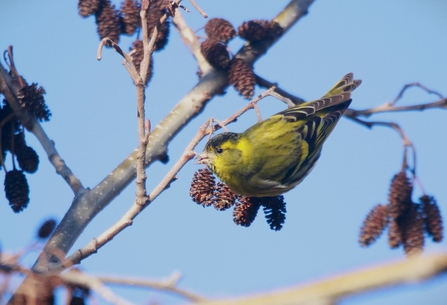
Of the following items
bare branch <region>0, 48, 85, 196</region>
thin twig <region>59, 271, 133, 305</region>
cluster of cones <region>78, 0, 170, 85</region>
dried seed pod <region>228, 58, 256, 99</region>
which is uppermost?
cluster of cones <region>78, 0, 170, 85</region>

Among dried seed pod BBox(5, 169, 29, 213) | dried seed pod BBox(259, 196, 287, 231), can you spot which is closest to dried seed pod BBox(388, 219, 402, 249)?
dried seed pod BBox(259, 196, 287, 231)

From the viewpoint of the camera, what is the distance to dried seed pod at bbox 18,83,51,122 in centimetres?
301

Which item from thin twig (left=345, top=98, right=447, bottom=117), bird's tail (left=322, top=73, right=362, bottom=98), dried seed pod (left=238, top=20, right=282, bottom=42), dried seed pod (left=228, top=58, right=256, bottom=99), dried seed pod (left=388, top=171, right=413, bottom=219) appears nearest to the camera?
dried seed pod (left=388, top=171, right=413, bottom=219)

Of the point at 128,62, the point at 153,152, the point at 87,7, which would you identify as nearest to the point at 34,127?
the point at 153,152

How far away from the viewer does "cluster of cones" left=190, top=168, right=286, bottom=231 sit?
2.76 meters

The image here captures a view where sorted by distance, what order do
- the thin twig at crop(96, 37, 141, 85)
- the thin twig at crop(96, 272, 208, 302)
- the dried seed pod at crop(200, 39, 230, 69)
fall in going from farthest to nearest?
the dried seed pod at crop(200, 39, 230, 69) < the thin twig at crop(96, 37, 141, 85) < the thin twig at crop(96, 272, 208, 302)

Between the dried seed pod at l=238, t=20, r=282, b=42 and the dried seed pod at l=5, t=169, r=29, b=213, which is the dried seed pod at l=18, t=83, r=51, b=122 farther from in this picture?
the dried seed pod at l=238, t=20, r=282, b=42

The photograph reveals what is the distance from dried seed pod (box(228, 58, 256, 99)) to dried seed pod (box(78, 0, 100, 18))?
2.98 ft

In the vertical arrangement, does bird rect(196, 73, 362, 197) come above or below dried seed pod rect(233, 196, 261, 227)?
above

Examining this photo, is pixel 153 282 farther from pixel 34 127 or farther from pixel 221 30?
pixel 221 30

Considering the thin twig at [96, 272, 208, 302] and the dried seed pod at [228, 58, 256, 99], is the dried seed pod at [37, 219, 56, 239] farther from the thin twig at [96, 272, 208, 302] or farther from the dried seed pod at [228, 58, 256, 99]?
the dried seed pod at [228, 58, 256, 99]

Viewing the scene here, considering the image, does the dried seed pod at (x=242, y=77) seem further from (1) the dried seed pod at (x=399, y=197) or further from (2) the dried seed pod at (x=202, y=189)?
(1) the dried seed pod at (x=399, y=197)

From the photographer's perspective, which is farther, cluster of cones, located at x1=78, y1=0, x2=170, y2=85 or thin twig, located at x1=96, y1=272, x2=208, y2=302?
cluster of cones, located at x1=78, y1=0, x2=170, y2=85

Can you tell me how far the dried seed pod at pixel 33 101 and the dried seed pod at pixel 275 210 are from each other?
4.34 feet
